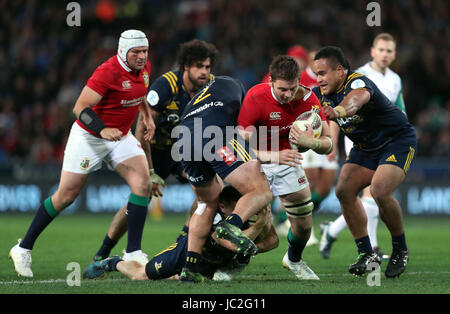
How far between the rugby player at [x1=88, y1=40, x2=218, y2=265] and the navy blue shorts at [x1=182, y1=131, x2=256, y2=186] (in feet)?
4.99

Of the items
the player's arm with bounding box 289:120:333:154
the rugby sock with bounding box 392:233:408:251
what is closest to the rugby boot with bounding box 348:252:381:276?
the rugby sock with bounding box 392:233:408:251

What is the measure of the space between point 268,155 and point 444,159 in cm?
964

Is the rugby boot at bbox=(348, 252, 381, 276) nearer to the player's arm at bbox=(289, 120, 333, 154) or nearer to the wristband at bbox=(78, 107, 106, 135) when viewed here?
the player's arm at bbox=(289, 120, 333, 154)

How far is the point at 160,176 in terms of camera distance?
347 inches

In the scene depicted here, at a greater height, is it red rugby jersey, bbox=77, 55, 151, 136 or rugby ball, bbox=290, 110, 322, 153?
red rugby jersey, bbox=77, 55, 151, 136

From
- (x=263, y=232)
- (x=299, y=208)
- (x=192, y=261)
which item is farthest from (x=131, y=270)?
(x=299, y=208)

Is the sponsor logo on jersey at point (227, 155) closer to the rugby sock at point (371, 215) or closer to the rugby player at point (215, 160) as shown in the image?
the rugby player at point (215, 160)

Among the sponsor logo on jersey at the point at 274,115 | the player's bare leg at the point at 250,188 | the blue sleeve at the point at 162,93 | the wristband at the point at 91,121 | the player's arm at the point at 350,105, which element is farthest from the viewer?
the blue sleeve at the point at 162,93

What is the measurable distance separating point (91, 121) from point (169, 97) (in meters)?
1.35

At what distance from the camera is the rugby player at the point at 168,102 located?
7820 millimetres

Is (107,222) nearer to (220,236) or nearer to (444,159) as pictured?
(444,159)

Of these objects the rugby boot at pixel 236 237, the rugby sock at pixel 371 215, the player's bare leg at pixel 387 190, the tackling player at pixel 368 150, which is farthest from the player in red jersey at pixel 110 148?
the rugby sock at pixel 371 215

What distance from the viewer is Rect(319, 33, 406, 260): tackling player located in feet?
29.4

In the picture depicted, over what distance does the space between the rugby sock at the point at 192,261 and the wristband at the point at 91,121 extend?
1.52 metres
